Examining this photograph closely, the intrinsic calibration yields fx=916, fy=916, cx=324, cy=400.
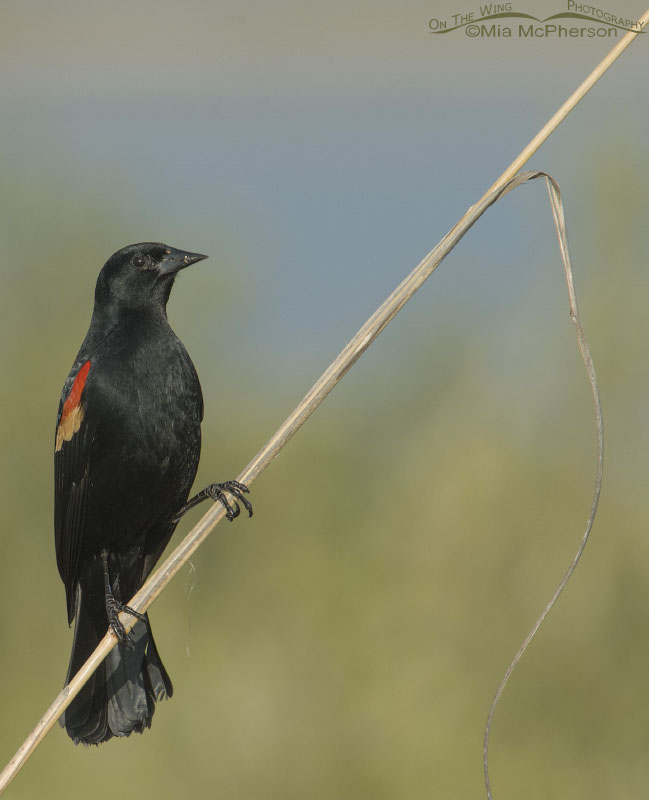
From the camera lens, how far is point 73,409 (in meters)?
3.09

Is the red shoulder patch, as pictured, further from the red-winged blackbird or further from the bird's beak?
the bird's beak

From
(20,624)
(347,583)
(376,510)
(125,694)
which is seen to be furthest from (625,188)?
(20,624)

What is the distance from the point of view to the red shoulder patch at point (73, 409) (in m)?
3.07

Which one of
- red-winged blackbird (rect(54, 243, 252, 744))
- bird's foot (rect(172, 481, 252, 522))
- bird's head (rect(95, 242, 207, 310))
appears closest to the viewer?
bird's foot (rect(172, 481, 252, 522))

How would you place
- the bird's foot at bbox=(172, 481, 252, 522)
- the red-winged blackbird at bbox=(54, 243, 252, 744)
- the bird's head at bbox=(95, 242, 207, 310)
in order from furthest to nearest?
the bird's head at bbox=(95, 242, 207, 310) → the red-winged blackbird at bbox=(54, 243, 252, 744) → the bird's foot at bbox=(172, 481, 252, 522)

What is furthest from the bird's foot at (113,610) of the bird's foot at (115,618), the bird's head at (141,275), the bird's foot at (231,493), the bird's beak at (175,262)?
the bird's beak at (175,262)

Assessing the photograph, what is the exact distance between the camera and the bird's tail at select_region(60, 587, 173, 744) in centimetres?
330

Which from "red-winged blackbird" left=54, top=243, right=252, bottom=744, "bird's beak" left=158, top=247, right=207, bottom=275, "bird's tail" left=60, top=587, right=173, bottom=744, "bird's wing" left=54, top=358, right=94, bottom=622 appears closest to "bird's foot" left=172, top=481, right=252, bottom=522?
"red-winged blackbird" left=54, top=243, right=252, bottom=744

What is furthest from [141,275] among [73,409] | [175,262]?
[73,409]

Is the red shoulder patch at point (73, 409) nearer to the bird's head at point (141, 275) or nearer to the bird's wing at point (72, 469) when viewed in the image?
the bird's wing at point (72, 469)

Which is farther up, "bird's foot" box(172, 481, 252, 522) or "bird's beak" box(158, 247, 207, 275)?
"bird's beak" box(158, 247, 207, 275)

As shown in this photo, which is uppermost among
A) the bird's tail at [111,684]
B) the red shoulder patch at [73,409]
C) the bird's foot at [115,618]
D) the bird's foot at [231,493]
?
the red shoulder patch at [73,409]

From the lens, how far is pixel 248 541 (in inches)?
219

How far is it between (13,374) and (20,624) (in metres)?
1.58
